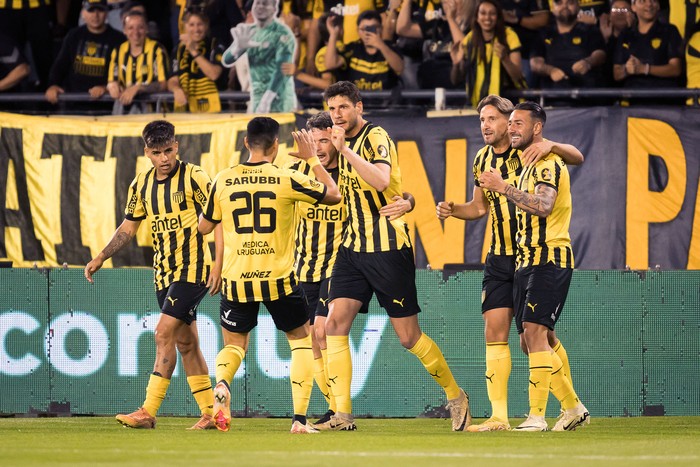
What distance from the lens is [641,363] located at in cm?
1106

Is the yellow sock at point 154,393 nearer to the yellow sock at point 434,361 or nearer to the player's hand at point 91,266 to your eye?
the player's hand at point 91,266

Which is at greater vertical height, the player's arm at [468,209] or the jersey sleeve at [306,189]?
the jersey sleeve at [306,189]

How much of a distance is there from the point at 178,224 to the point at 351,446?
8.51 ft

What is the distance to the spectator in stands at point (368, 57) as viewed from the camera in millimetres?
13648

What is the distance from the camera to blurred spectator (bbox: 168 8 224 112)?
1406 centimetres

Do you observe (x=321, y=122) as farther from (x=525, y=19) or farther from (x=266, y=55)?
(x=525, y=19)

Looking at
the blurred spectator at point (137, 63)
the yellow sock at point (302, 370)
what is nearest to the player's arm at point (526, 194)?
the yellow sock at point (302, 370)

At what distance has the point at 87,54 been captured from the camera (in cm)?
1497

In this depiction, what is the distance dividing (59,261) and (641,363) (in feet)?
19.7

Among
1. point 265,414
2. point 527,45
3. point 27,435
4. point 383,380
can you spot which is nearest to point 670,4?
point 527,45

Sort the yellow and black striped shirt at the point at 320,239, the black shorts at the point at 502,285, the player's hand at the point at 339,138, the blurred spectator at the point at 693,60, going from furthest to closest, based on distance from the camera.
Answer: the blurred spectator at the point at 693,60
the yellow and black striped shirt at the point at 320,239
the black shorts at the point at 502,285
the player's hand at the point at 339,138

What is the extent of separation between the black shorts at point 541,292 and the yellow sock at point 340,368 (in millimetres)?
1240

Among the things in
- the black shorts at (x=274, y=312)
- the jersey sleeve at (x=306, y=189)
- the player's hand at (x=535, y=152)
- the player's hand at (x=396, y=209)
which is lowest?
the black shorts at (x=274, y=312)

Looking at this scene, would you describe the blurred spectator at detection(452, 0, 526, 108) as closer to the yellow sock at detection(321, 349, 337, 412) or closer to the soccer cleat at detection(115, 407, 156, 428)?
the yellow sock at detection(321, 349, 337, 412)
